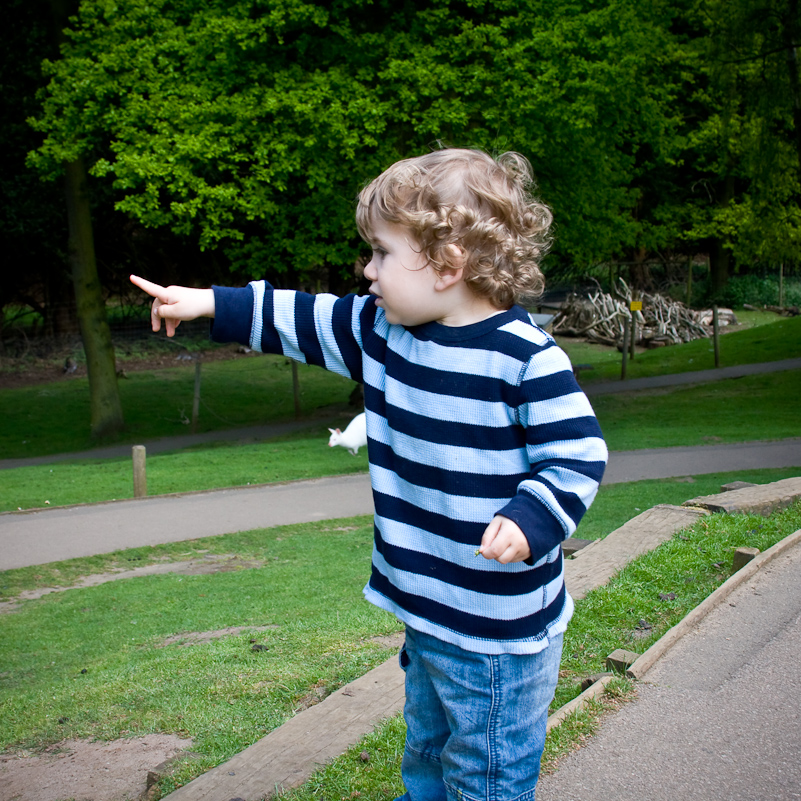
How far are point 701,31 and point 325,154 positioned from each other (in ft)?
72.2

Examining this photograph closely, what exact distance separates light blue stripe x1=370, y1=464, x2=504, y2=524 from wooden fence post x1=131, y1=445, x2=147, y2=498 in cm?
921

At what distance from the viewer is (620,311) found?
109ft

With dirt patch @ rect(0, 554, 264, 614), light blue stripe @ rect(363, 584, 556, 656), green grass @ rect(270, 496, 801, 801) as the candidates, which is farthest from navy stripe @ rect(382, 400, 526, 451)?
dirt patch @ rect(0, 554, 264, 614)

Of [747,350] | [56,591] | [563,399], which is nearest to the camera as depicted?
[563,399]

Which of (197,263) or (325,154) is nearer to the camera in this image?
(325,154)

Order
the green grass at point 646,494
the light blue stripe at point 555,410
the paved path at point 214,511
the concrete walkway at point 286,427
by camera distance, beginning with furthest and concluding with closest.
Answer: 1. the concrete walkway at point 286,427
2. the paved path at point 214,511
3. the green grass at point 646,494
4. the light blue stripe at point 555,410

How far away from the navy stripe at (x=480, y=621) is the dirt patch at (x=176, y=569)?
18.3 feet

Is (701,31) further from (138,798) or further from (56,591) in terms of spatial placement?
(138,798)

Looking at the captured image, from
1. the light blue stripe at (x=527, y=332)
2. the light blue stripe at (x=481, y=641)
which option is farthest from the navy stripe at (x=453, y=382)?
the light blue stripe at (x=481, y=641)

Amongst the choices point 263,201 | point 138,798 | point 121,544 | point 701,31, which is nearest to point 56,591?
point 121,544

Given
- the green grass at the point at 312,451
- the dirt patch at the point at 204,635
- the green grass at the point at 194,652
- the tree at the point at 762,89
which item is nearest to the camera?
the green grass at the point at 194,652

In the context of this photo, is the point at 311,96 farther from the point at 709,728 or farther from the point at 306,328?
the point at 709,728

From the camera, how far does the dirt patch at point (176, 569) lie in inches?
290

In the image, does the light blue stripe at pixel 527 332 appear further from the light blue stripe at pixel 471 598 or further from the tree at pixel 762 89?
the tree at pixel 762 89
